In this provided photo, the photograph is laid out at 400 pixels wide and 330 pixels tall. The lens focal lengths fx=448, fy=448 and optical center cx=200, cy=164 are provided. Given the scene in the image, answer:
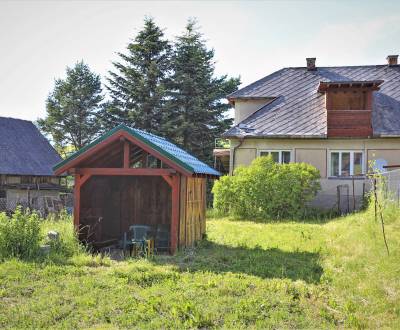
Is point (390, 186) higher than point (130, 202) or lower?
higher

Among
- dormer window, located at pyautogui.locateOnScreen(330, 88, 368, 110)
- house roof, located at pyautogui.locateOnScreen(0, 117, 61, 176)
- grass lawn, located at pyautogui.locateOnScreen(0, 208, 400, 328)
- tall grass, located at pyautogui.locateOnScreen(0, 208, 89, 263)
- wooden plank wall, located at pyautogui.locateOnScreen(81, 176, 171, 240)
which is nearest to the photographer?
grass lawn, located at pyautogui.locateOnScreen(0, 208, 400, 328)

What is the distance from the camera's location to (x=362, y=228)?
12.1 m

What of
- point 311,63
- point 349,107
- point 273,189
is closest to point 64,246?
point 273,189

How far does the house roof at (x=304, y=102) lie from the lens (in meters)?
21.9

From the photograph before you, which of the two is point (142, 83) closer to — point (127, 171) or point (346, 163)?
point (346, 163)

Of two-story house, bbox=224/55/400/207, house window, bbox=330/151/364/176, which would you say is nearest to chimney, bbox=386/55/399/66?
two-story house, bbox=224/55/400/207

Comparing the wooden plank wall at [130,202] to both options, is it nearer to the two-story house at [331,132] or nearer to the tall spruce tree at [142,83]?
the two-story house at [331,132]

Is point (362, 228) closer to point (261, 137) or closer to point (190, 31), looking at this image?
point (261, 137)

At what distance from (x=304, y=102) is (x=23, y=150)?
20.8 metres

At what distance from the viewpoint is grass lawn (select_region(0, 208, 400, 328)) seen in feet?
21.4

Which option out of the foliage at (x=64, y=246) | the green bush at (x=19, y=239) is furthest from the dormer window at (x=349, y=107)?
the green bush at (x=19, y=239)

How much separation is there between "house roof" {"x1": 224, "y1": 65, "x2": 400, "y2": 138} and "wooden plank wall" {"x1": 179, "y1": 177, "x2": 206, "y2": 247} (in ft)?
27.5

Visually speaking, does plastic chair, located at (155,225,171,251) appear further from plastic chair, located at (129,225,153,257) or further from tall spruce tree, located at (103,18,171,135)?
tall spruce tree, located at (103,18,171,135)

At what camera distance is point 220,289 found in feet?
25.8
